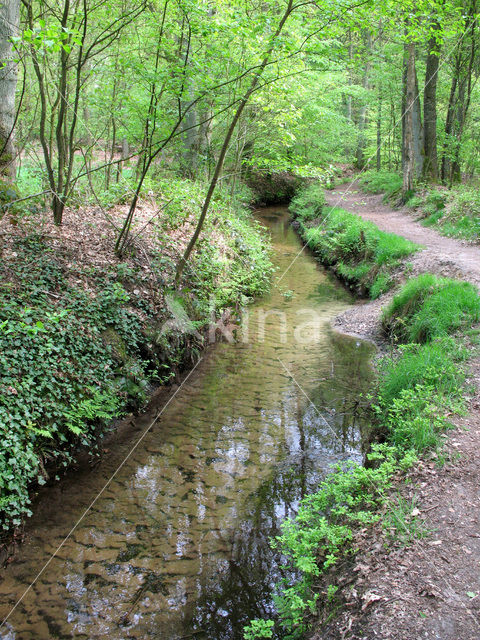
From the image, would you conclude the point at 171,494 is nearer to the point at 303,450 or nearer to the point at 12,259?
the point at 303,450

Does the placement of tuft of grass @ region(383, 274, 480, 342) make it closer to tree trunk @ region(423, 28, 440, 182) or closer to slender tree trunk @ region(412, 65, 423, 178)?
tree trunk @ region(423, 28, 440, 182)

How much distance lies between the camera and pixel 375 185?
22719 mm

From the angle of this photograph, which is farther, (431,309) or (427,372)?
(431,309)

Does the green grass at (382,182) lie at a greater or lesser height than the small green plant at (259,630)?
greater

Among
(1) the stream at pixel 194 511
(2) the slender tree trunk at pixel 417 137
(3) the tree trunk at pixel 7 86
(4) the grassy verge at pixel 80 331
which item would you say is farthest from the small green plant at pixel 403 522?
(2) the slender tree trunk at pixel 417 137

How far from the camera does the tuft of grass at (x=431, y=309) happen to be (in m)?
6.59

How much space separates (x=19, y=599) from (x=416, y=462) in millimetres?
3638

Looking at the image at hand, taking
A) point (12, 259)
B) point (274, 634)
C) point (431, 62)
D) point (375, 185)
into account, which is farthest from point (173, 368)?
point (375, 185)

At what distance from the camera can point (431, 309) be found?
23.1ft

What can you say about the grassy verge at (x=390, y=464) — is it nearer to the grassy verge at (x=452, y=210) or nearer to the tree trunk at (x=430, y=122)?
the grassy verge at (x=452, y=210)

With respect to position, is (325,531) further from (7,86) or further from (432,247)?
(432,247)

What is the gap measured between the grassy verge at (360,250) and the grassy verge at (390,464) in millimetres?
2884

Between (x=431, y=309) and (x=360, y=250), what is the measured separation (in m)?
5.70

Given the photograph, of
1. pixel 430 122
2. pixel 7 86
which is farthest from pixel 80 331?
pixel 430 122
